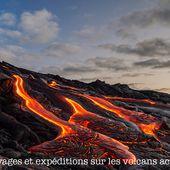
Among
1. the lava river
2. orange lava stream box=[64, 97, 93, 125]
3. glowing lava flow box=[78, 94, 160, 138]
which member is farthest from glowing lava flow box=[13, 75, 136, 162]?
glowing lava flow box=[78, 94, 160, 138]

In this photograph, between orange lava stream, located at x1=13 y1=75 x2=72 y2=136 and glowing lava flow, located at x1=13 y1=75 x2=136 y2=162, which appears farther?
orange lava stream, located at x1=13 y1=75 x2=72 y2=136

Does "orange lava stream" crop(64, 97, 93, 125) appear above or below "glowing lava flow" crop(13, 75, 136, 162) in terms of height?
above

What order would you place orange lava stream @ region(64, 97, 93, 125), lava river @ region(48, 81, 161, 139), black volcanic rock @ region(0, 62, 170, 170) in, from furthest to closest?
lava river @ region(48, 81, 161, 139) → orange lava stream @ region(64, 97, 93, 125) → black volcanic rock @ region(0, 62, 170, 170)

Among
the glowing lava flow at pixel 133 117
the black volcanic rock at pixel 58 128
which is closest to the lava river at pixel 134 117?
the glowing lava flow at pixel 133 117

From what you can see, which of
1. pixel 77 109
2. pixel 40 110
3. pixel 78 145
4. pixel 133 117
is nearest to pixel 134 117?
pixel 133 117

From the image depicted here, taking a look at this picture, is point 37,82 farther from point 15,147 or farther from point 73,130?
point 15,147

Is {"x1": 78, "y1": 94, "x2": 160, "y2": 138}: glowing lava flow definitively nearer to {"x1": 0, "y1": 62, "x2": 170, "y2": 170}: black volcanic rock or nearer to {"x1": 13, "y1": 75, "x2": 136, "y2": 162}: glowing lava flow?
{"x1": 0, "y1": 62, "x2": 170, "y2": 170}: black volcanic rock

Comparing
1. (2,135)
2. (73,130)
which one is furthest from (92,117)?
(2,135)

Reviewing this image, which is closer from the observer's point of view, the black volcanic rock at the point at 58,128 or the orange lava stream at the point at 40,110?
the black volcanic rock at the point at 58,128

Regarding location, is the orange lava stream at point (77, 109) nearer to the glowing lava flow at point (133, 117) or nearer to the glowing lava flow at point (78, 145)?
the glowing lava flow at point (133, 117)
